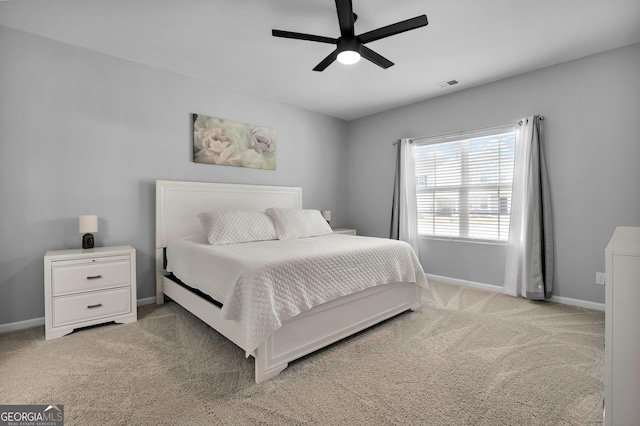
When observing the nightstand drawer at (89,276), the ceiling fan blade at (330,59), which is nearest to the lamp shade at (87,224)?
the nightstand drawer at (89,276)

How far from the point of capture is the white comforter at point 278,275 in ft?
5.82

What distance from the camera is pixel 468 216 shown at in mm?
3857

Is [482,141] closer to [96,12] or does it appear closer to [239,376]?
[239,376]

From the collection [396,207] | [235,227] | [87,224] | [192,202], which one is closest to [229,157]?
[192,202]

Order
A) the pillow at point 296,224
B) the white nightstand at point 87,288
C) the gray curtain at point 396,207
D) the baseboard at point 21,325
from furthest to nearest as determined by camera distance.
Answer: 1. the gray curtain at point 396,207
2. the pillow at point 296,224
3. the baseboard at point 21,325
4. the white nightstand at point 87,288

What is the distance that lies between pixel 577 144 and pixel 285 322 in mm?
3394

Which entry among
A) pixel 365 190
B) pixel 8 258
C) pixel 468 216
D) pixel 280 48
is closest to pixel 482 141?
pixel 468 216

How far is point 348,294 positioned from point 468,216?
2.41 metres

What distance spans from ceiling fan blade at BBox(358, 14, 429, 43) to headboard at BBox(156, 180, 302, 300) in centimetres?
231

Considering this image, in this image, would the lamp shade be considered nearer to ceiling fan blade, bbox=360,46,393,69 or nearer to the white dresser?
ceiling fan blade, bbox=360,46,393,69

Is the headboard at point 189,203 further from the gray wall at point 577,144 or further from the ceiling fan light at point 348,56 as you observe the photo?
the gray wall at point 577,144

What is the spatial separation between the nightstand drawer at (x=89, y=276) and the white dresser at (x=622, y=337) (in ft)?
10.6

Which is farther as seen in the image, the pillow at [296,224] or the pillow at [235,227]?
the pillow at [296,224]

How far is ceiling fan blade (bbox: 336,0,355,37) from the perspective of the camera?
1856mm
